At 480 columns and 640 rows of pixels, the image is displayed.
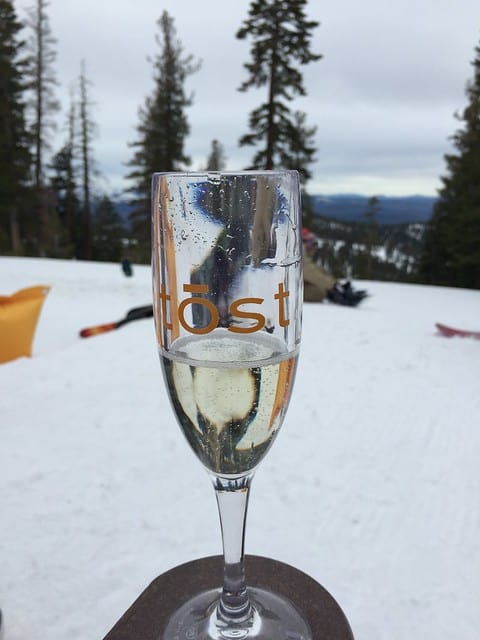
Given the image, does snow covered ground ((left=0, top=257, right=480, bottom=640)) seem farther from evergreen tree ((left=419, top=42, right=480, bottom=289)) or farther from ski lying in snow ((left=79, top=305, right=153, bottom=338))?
evergreen tree ((left=419, top=42, right=480, bottom=289))

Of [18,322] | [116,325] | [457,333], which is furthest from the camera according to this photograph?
[116,325]

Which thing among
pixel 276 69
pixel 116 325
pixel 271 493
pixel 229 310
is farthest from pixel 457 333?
pixel 276 69

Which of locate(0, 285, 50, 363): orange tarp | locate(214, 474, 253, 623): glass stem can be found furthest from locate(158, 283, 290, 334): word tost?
locate(0, 285, 50, 363): orange tarp

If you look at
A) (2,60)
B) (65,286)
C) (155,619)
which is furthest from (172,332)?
(2,60)

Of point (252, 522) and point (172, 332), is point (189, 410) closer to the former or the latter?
point (172, 332)

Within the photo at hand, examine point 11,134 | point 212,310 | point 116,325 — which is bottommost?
point 116,325

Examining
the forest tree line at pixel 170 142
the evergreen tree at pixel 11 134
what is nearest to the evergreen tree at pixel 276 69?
the forest tree line at pixel 170 142

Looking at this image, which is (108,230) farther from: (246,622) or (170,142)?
(246,622)
